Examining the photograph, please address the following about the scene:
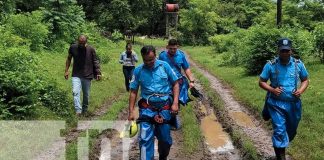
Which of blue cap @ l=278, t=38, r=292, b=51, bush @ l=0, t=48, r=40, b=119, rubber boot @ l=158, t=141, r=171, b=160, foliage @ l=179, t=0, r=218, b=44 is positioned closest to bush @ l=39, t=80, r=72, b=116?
bush @ l=0, t=48, r=40, b=119

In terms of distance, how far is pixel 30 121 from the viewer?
32.2ft

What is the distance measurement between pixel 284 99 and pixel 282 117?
0.29 meters

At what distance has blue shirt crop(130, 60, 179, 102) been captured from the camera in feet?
21.6

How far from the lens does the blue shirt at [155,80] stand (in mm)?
→ 6594

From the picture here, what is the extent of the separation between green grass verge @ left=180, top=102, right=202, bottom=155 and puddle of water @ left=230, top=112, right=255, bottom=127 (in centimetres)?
107

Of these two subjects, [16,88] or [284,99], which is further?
[16,88]

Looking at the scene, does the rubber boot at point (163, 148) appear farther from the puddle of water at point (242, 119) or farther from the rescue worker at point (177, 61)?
the puddle of water at point (242, 119)

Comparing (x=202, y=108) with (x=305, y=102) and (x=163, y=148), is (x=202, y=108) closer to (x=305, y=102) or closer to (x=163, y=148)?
(x=305, y=102)

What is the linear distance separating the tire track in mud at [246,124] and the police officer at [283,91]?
1.03m

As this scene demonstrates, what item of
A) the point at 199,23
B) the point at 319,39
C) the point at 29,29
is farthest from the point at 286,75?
the point at 199,23

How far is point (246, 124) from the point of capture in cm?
1115

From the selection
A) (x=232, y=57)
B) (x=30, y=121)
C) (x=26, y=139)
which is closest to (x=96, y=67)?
(x=30, y=121)

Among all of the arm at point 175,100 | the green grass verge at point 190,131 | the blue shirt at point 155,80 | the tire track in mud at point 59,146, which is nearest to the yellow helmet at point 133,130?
the blue shirt at point 155,80

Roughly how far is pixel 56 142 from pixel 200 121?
4161 mm
